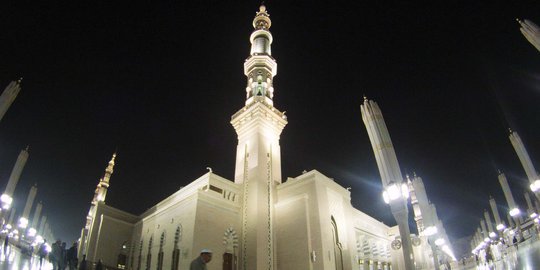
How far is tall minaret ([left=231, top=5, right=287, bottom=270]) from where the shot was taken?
2400 centimetres

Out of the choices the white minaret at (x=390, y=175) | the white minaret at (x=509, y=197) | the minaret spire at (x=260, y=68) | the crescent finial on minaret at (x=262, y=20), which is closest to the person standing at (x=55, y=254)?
the white minaret at (x=390, y=175)

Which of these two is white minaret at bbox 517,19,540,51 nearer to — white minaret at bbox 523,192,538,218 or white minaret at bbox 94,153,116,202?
white minaret at bbox 523,192,538,218

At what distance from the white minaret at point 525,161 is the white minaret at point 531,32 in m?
14.8

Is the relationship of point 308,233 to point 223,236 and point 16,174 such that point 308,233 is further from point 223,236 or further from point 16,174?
point 16,174

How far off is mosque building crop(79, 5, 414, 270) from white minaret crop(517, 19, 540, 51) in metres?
16.3

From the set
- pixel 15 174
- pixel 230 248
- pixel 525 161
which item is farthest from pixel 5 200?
pixel 525 161

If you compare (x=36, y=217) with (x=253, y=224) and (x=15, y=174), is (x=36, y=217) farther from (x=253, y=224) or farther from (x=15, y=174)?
(x=253, y=224)

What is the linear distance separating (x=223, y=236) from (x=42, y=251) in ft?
35.7

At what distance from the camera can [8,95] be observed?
2289cm

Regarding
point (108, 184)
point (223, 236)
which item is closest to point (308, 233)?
point (223, 236)

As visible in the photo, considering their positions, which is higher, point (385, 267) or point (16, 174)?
point (16, 174)

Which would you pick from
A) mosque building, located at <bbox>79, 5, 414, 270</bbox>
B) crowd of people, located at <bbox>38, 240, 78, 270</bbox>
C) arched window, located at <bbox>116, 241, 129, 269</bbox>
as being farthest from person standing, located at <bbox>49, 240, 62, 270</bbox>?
arched window, located at <bbox>116, 241, 129, 269</bbox>

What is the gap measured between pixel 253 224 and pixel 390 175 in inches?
517

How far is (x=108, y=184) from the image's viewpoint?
40.7m
